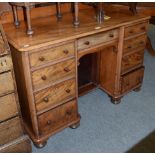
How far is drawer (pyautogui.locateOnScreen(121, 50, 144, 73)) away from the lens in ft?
6.89

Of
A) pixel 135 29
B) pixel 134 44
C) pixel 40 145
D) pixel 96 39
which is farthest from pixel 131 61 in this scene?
pixel 40 145

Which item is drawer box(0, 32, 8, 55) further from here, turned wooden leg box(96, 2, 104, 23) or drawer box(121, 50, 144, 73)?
drawer box(121, 50, 144, 73)

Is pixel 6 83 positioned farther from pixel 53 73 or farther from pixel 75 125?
pixel 75 125

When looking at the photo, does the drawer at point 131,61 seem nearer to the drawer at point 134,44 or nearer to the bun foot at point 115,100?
the drawer at point 134,44

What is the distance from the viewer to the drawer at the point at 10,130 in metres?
1.49

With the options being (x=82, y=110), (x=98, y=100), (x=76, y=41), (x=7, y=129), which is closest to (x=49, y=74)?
(x=76, y=41)

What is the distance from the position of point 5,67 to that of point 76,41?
1.78 ft

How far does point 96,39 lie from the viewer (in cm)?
175

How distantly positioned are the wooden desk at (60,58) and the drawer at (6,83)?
12 cm

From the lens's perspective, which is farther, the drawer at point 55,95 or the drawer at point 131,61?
the drawer at point 131,61

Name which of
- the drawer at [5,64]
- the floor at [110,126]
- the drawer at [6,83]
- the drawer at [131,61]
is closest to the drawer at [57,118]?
the floor at [110,126]

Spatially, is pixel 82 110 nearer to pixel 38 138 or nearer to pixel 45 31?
pixel 38 138

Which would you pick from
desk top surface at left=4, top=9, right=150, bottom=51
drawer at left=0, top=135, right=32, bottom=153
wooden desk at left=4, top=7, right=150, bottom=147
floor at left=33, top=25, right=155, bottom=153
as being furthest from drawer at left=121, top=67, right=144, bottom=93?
drawer at left=0, top=135, right=32, bottom=153

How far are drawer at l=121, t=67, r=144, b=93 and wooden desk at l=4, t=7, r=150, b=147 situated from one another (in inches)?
0.6
